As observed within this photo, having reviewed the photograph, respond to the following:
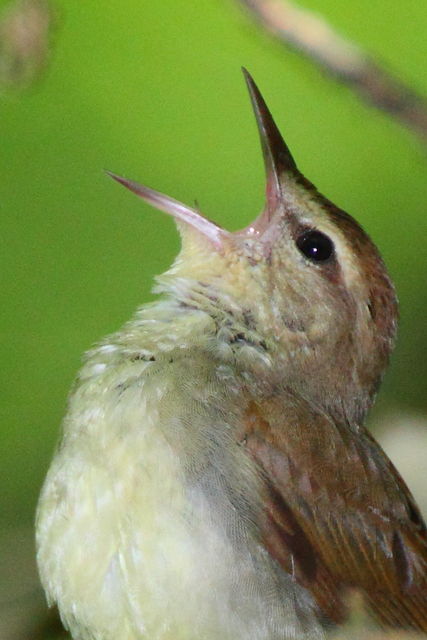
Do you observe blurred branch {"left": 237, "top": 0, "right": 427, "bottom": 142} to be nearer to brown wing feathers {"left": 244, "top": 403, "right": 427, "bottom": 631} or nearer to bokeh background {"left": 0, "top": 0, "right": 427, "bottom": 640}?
bokeh background {"left": 0, "top": 0, "right": 427, "bottom": 640}

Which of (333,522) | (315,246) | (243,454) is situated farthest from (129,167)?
(333,522)

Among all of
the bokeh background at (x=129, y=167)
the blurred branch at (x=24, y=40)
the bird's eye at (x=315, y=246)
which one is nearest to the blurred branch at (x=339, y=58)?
the blurred branch at (x=24, y=40)

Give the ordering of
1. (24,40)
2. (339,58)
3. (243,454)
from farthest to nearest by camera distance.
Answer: (243,454) < (24,40) < (339,58)

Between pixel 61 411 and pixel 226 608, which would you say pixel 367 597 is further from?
pixel 61 411

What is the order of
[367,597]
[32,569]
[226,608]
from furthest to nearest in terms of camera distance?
[32,569], [367,597], [226,608]

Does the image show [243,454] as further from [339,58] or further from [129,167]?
[339,58]

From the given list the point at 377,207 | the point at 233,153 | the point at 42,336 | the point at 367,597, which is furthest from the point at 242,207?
the point at 367,597

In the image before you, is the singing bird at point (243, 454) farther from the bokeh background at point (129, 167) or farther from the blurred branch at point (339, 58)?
the blurred branch at point (339, 58)
